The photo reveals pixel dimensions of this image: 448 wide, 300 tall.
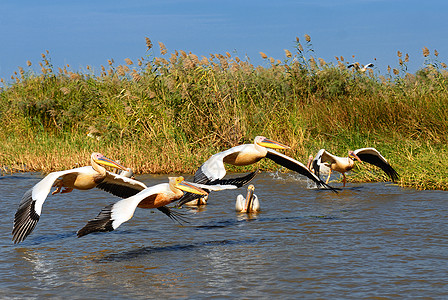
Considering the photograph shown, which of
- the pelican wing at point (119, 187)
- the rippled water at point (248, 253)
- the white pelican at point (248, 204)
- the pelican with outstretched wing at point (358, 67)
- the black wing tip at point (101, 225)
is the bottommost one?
the rippled water at point (248, 253)

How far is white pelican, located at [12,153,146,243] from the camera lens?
6.42 meters

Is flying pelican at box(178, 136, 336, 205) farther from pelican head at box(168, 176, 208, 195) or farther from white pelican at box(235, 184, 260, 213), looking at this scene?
white pelican at box(235, 184, 260, 213)

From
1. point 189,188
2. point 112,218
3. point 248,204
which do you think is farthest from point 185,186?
point 248,204

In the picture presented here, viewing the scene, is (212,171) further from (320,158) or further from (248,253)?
(320,158)

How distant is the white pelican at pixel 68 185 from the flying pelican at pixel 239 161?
705 millimetres

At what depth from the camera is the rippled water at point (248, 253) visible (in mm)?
5195

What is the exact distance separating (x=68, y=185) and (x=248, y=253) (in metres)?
2.27

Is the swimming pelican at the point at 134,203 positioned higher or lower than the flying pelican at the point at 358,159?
lower

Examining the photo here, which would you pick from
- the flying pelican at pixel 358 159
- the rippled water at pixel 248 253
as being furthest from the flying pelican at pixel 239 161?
the flying pelican at pixel 358 159

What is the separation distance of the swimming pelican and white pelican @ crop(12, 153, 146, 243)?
52 cm

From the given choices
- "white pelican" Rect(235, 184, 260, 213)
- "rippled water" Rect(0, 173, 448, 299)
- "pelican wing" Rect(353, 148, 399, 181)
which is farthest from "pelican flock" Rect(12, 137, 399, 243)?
"pelican wing" Rect(353, 148, 399, 181)

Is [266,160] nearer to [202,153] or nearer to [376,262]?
[202,153]

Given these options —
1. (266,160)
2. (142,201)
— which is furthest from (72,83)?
(142,201)

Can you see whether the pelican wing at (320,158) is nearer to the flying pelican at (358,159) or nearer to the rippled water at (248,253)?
the flying pelican at (358,159)
